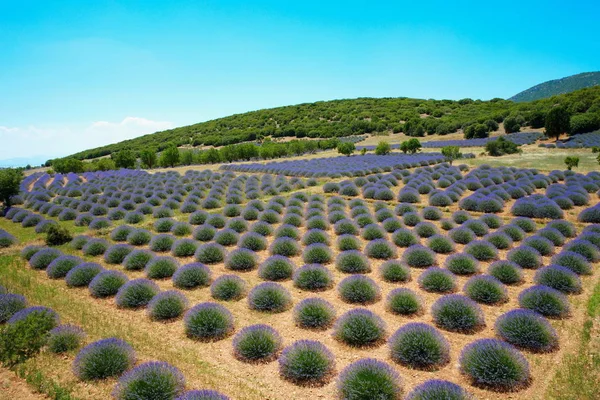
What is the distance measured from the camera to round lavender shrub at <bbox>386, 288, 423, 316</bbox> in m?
7.56

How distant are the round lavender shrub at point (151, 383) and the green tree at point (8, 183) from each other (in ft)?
75.6

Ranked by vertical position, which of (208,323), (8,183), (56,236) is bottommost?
(208,323)

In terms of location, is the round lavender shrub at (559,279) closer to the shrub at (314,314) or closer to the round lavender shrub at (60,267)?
the shrub at (314,314)

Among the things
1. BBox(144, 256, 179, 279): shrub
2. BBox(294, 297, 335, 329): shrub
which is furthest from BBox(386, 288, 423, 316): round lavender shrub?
BBox(144, 256, 179, 279): shrub

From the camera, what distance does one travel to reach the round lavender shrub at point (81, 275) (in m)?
9.66

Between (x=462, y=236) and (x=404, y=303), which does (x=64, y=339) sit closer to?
(x=404, y=303)

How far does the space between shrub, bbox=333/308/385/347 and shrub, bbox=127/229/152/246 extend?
9.29 metres

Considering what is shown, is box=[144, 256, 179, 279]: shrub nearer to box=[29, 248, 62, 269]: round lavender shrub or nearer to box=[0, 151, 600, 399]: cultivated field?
box=[0, 151, 600, 399]: cultivated field

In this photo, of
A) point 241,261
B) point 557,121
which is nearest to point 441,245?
point 241,261

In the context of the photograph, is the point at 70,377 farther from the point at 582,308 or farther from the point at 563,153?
the point at 563,153

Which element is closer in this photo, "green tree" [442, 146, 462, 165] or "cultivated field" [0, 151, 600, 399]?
"cultivated field" [0, 151, 600, 399]

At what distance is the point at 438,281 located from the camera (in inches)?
338

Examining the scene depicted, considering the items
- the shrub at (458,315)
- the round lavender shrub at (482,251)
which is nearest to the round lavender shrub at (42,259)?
the shrub at (458,315)

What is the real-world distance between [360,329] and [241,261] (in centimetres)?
485
